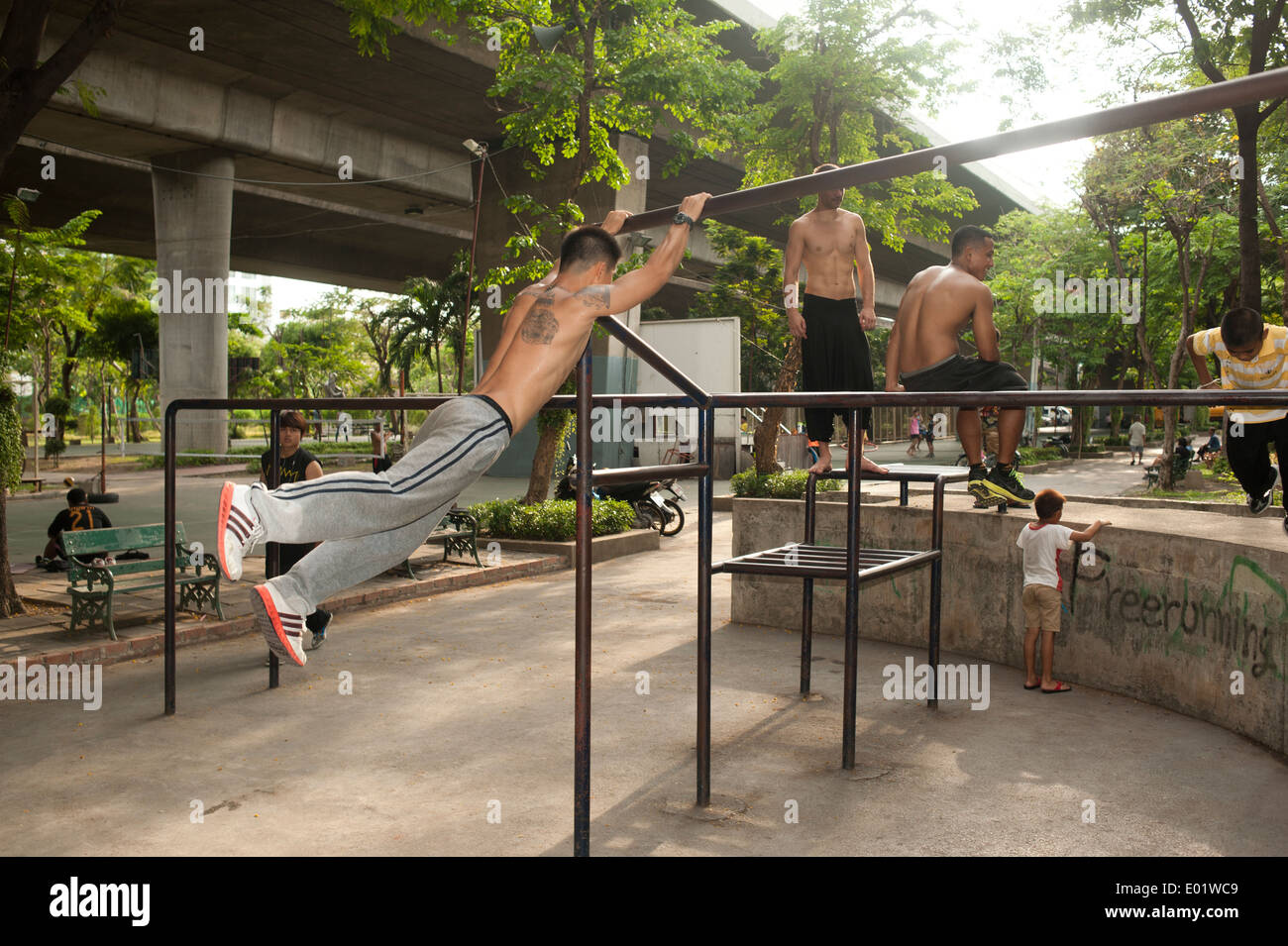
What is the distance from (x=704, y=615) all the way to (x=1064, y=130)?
2.56 meters

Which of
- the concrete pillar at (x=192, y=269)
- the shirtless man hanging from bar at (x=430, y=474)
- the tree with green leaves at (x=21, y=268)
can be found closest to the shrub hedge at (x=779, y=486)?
the tree with green leaves at (x=21, y=268)

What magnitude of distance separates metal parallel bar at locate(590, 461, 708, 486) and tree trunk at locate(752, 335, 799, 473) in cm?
1184

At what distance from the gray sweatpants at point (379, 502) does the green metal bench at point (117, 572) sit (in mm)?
5668

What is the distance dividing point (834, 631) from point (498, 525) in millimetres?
6306

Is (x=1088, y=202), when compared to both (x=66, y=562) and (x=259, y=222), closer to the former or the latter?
(x=66, y=562)

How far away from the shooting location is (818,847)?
4242 millimetres

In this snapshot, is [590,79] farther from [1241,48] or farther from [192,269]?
[192,269]

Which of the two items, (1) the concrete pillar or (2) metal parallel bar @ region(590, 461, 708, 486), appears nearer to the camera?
(2) metal parallel bar @ region(590, 461, 708, 486)

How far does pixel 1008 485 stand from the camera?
5.02m

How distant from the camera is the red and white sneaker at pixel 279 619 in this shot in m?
3.00

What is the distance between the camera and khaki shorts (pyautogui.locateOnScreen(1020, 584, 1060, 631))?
6.64m

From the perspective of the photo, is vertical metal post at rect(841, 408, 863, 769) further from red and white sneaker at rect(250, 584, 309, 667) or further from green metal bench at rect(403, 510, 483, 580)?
green metal bench at rect(403, 510, 483, 580)

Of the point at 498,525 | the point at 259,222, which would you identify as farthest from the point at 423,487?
the point at 259,222

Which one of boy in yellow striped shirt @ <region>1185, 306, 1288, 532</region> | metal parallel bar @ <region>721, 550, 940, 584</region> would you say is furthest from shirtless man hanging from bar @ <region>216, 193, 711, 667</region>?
boy in yellow striped shirt @ <region>1185, 306, 1288, 532</region>
